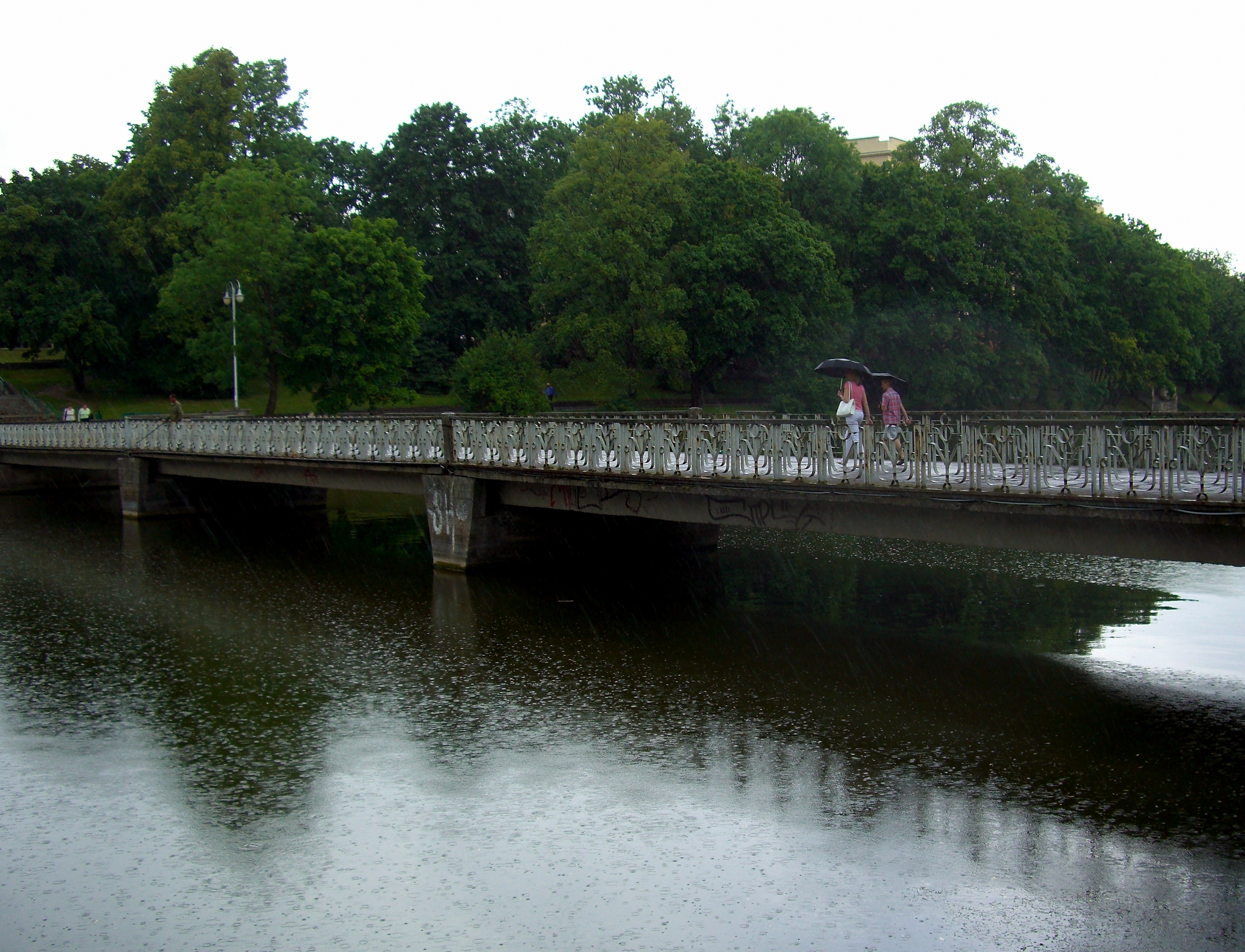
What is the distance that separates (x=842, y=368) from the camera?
→ 17984 millimetres

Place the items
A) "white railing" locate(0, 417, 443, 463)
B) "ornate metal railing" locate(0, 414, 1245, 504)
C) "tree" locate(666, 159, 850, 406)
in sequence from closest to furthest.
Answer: "ornate metal railing" locate(0, 414, 1245, 504)
"white railing" locate(0, 417, 443, 463)
"tree" locate(666, 159, 850, 406)

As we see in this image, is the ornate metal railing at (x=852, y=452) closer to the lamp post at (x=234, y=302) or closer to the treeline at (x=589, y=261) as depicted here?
the lamp post at (x=234, y=302)

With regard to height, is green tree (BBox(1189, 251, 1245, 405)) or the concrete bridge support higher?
green tree (BBox(1189, 251, 1245, 405))

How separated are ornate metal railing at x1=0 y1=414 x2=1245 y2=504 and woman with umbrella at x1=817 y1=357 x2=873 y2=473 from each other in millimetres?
118

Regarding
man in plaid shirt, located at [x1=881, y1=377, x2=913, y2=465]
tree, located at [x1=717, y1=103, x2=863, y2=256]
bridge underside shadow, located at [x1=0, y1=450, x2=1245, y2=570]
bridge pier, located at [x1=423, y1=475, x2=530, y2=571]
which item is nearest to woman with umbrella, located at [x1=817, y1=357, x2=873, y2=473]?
man in plaid shirt, located at [x1=881, y1=377, x2=913, y2=465]

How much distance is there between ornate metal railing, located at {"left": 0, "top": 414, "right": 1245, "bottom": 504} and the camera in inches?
469

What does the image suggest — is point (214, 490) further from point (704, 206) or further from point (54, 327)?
point (54, 327)

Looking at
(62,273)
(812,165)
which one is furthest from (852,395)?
(62,273)

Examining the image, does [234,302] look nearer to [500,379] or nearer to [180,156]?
[500,379]

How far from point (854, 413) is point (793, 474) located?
1.47 m

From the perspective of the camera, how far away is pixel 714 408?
166ft

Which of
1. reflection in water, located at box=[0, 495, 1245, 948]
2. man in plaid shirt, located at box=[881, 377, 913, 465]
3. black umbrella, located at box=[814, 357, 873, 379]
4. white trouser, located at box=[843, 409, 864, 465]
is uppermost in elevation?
black umbrella, located at box=[814, 357, 873, 379]

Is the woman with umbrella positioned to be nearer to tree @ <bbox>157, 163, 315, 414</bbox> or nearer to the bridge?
the bridge

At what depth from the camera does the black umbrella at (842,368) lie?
17453 mm
